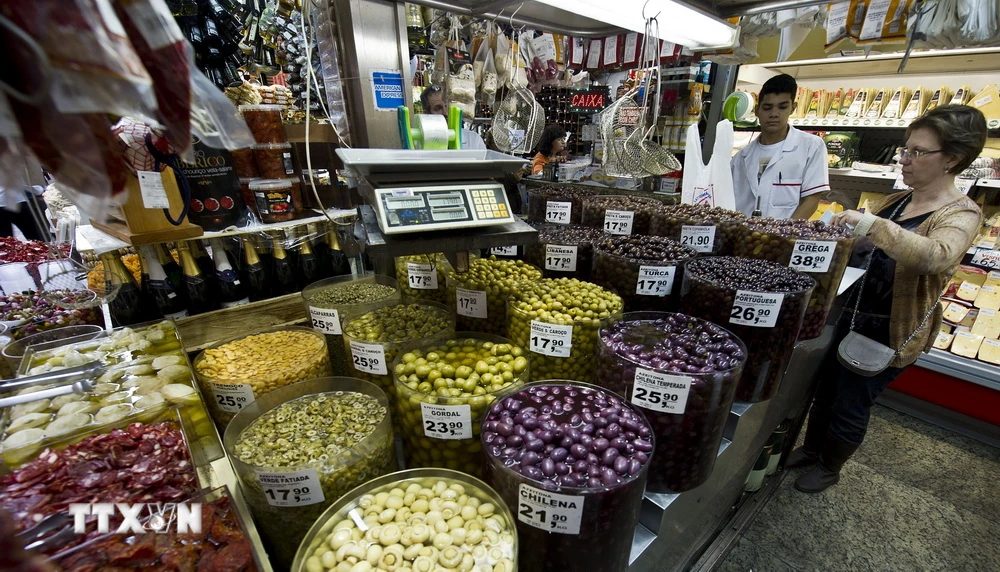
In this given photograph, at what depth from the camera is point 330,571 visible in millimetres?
669

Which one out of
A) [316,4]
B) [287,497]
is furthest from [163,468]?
[316,4]

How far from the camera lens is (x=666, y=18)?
69.7 inches

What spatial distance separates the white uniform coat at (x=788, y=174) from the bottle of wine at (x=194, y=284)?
3.25 meters

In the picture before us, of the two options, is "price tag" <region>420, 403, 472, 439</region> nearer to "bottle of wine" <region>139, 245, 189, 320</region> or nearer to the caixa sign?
the caixa sign

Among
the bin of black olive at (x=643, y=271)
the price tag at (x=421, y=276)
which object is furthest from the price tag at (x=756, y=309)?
the price tag at (x=421, y=276)

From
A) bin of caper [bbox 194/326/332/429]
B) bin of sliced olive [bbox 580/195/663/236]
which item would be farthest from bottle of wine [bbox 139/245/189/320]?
bin of sliced olive [bbox 580/195/663/236]

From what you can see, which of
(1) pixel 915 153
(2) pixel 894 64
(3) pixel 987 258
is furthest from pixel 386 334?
(2) pixel 894 64

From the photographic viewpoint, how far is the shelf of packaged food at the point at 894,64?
275 cm

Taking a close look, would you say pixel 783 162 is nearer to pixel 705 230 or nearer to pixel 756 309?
pixel 705 230

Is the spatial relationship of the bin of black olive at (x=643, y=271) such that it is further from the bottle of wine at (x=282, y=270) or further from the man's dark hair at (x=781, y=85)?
the man's dark hair at (x=781, y=85)

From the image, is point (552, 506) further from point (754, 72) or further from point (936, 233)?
point (754, 72)

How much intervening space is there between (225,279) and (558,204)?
1.50m

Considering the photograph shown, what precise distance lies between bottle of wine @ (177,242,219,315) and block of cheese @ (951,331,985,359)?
14.0ft

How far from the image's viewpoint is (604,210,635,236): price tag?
5.93ft
